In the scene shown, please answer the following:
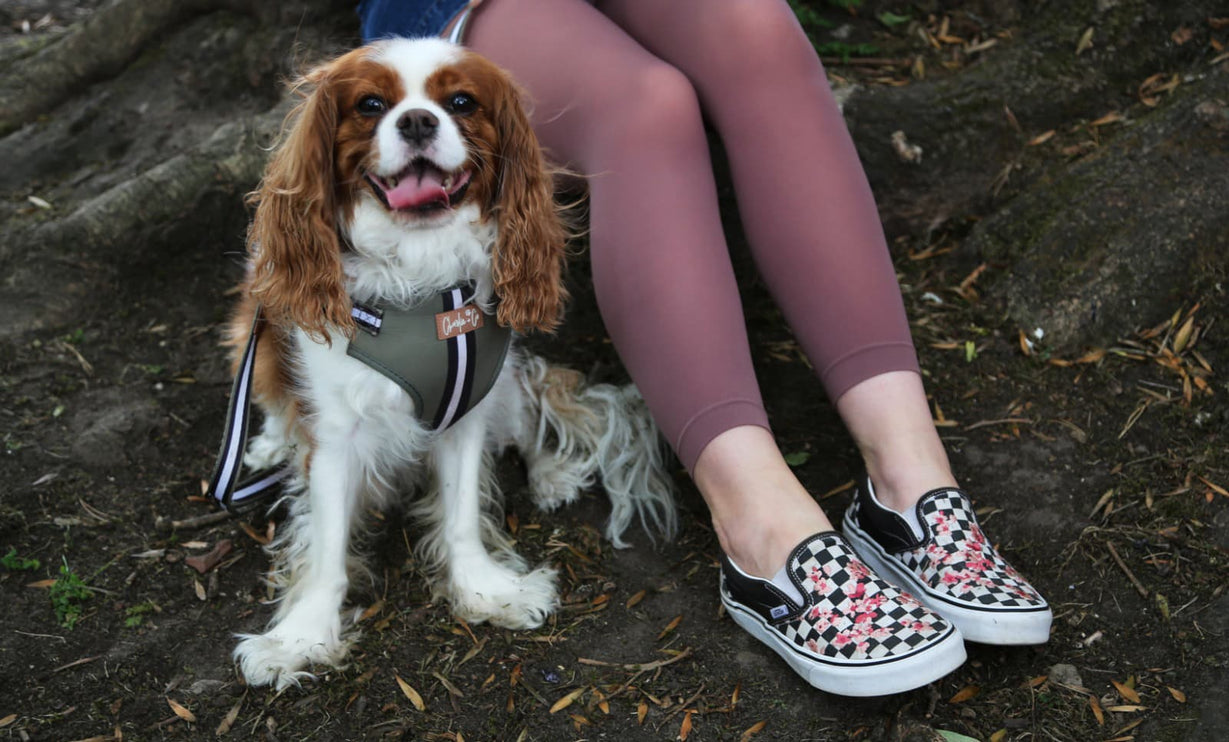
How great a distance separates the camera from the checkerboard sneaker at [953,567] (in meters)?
1.91

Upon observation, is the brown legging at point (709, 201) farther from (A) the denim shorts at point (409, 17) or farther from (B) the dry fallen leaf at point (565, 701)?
(B) the dry fallen leaf at point (565, 701)

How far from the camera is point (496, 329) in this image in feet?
7.22

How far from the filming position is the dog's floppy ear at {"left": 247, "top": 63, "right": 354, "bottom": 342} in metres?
1.93

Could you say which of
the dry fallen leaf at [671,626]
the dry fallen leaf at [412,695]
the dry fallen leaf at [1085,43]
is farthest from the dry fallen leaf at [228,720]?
the dry fallen leaf at [1085,43]

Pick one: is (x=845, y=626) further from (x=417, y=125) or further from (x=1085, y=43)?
(x=1085, y=43)

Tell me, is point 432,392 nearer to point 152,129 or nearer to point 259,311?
point 259,311

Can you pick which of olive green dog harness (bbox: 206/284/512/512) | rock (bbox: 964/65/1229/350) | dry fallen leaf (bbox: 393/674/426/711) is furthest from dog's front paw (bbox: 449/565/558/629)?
rock (bbox: 964/65/1229/350)

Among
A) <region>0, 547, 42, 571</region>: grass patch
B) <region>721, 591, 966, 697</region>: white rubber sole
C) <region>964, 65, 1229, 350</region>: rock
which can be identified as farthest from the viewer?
<region>964, 65, 1229, 350</region>: rock

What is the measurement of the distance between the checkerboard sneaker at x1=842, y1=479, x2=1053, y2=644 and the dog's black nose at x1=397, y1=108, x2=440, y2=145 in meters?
1.16

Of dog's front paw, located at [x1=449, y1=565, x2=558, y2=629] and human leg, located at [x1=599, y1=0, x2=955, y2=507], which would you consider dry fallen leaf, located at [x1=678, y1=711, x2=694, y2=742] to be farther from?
human leg, located at [x1=599, y1=0, x2=955, y2=507]

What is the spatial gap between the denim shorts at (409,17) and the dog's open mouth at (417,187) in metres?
0.67

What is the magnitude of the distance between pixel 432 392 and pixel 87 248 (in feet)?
5.37

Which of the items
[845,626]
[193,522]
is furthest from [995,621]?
[193,522]

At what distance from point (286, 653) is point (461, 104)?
1.13 m
